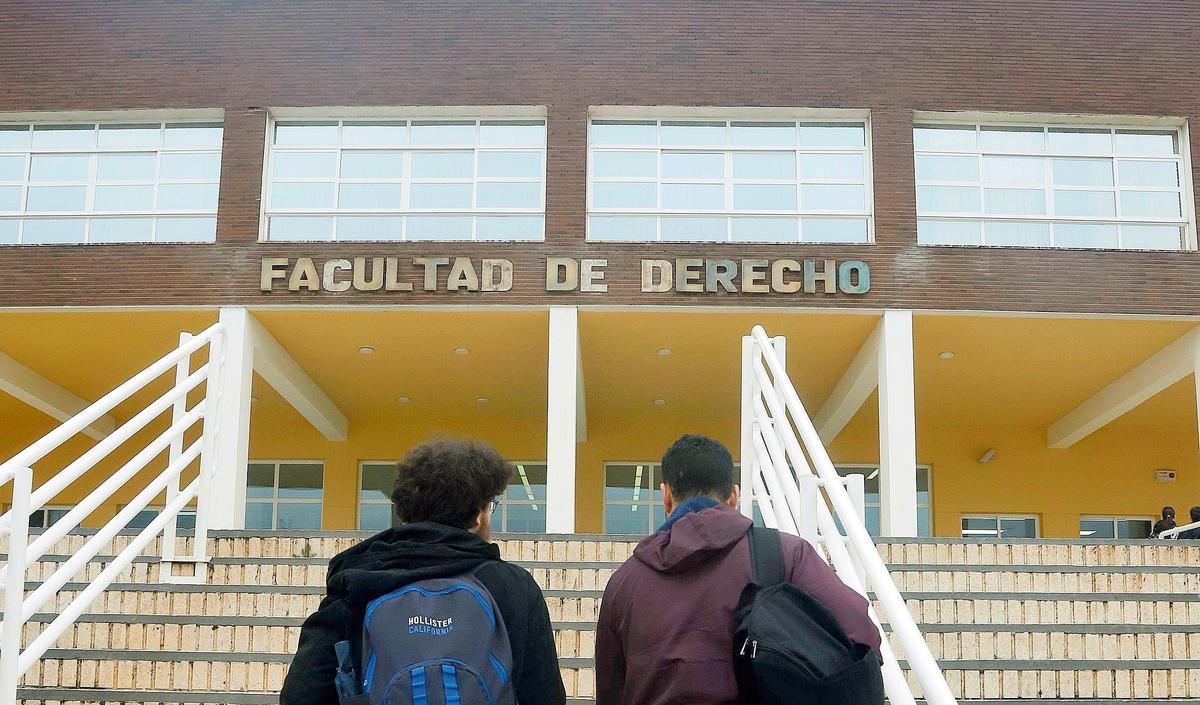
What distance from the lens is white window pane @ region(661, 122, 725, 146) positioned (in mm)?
13930

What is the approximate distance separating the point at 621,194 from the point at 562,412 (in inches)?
103

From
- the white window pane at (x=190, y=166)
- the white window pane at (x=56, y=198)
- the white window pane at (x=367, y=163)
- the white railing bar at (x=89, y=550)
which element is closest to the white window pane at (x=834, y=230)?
the white window pane at (x=367, y=163)

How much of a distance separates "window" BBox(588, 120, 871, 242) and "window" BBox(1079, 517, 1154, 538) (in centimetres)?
755

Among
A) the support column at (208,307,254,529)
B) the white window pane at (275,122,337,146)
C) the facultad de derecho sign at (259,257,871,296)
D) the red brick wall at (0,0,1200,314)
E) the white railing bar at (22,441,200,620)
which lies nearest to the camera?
the white railing bar at (22,441,200,620)

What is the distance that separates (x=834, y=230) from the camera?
1378cm

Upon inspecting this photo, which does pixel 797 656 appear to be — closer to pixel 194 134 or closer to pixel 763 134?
pixel 763 134

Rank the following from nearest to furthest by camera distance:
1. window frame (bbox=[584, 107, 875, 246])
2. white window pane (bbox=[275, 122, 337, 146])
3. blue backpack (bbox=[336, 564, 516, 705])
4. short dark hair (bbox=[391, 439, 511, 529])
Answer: blue backpack (bbox=[336, 564, 516, 705]) → short dark hair (bbox=[391, 439, 511, 529]) → window frame (bbox=[584, 107, 875, 246]) → white window pane (bbox=[275, 122, 337, 146])

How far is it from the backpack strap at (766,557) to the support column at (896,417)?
9725 mm

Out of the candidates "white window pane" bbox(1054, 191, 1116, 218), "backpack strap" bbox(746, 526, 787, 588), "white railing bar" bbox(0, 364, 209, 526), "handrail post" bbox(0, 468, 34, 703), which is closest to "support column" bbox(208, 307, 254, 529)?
"white railing bar" bbox(0, 364, 209, 526)

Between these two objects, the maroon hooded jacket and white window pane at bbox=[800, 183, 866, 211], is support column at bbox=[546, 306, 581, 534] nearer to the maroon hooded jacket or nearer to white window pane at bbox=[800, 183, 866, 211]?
white window pane at bbox=[800, 183, 866, 211]

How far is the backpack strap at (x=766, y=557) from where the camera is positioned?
9.75 ft

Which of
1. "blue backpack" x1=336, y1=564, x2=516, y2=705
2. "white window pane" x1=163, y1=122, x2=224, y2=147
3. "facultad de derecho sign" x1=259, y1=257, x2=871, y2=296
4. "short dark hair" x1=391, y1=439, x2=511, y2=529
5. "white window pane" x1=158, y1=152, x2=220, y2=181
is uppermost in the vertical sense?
"white window pane" x1=163, y1=122, x2=224, y2=147

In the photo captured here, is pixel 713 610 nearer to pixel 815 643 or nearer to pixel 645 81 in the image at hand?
pixel 815 643

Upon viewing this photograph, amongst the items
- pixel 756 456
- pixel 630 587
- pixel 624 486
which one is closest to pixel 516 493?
pixel 624 486
